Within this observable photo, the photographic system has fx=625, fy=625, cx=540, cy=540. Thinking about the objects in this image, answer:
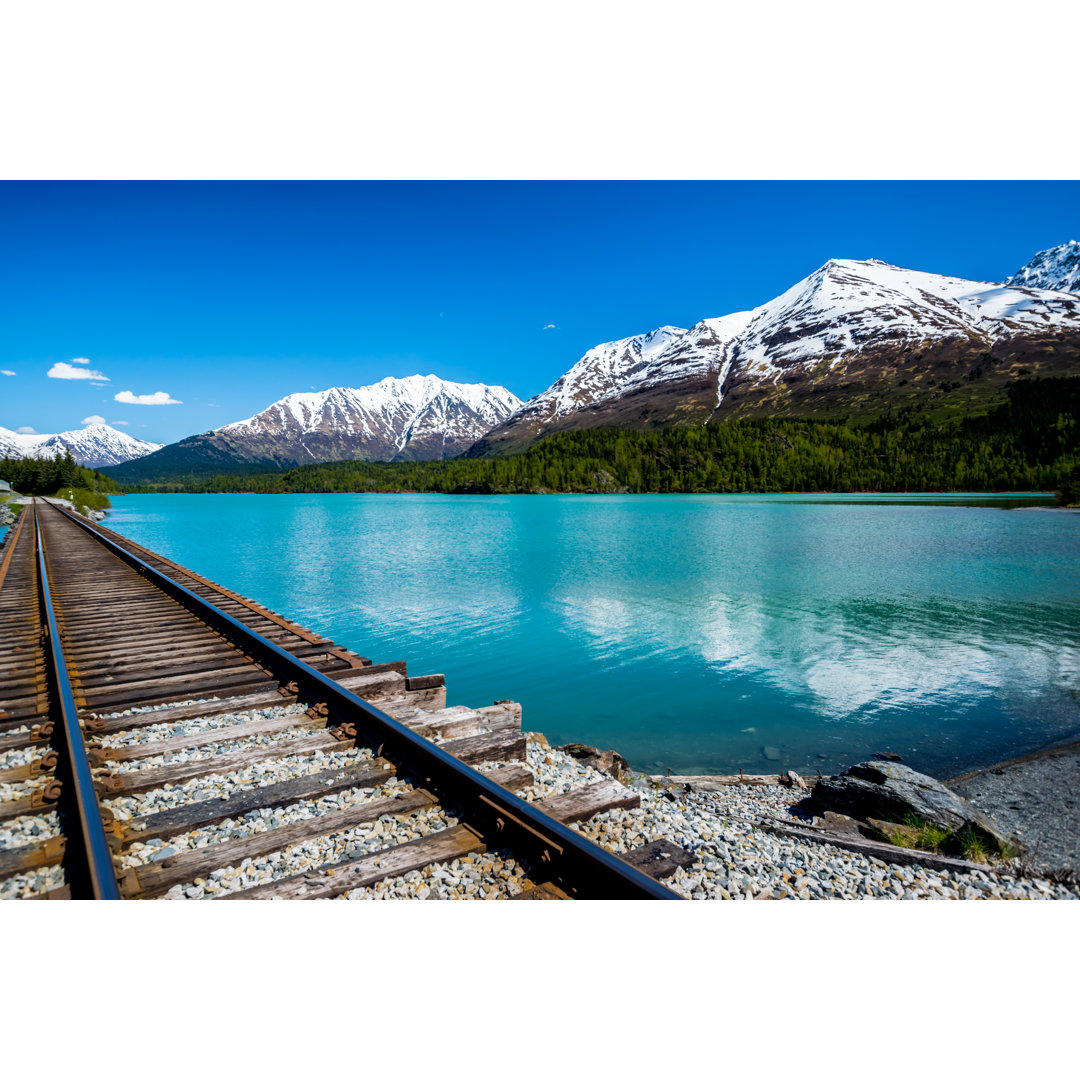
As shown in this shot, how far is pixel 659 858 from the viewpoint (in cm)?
442

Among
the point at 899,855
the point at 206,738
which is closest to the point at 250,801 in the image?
the point at 206,738

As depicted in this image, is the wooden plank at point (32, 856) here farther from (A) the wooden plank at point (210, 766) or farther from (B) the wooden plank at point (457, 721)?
(B) the wooden plank at point (457, 721)

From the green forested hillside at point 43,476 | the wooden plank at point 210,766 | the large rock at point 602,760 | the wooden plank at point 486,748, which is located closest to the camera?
the wooden plank at point 210,766

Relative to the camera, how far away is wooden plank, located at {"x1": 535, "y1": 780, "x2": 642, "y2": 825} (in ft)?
15.9

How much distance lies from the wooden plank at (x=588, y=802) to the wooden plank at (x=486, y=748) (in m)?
1.10

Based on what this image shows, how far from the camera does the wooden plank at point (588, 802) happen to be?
4.84m

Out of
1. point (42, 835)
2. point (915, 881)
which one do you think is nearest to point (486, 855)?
point (42, 835)

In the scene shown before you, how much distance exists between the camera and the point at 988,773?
11.0m

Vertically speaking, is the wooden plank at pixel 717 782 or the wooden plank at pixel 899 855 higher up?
the wooden plank at pixel 899 855

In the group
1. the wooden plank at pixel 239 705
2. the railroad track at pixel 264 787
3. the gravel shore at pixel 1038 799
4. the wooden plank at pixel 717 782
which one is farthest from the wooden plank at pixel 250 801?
the gravel shore at pixel 1038 799

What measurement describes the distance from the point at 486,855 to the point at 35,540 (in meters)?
37.8

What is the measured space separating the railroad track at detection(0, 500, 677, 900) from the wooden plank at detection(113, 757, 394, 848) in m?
0.01

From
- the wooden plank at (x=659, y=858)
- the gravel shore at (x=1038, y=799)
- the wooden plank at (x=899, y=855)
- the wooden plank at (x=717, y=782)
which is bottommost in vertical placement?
the gravel shore at (x=1038, y=799)
